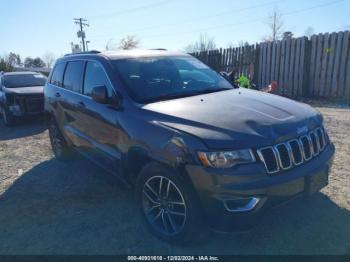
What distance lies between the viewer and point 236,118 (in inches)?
116

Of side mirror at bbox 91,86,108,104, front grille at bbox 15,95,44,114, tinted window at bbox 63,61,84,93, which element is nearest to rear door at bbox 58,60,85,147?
tinted window at bbox 63,61,84,93

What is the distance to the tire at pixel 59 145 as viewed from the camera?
5875 millimetres

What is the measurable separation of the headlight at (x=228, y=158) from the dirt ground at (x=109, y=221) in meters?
0.58

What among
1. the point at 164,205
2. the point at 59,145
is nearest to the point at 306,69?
the point at 59,145

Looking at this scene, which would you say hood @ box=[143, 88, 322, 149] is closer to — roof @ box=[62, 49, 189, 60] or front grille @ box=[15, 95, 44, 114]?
roof @ box=[62, 49, 189, 60]

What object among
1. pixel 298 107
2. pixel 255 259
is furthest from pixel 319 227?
pixel 298 107

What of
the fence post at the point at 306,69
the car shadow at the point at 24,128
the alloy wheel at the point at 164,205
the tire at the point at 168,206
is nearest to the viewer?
the tire at the point at 168,206

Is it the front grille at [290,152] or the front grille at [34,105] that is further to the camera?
the front grille at [34,105]

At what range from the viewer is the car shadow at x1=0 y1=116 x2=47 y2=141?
870 centimetres

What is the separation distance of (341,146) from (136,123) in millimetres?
3922

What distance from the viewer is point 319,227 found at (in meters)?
3.31

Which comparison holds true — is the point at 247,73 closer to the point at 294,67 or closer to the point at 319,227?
the point at 294,67

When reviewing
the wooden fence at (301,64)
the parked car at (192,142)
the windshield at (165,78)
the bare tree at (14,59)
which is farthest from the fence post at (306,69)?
the bare tree at (14,59)

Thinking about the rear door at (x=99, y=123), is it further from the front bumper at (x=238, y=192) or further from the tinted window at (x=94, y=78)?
the front bumper at (x=238, y=192)
